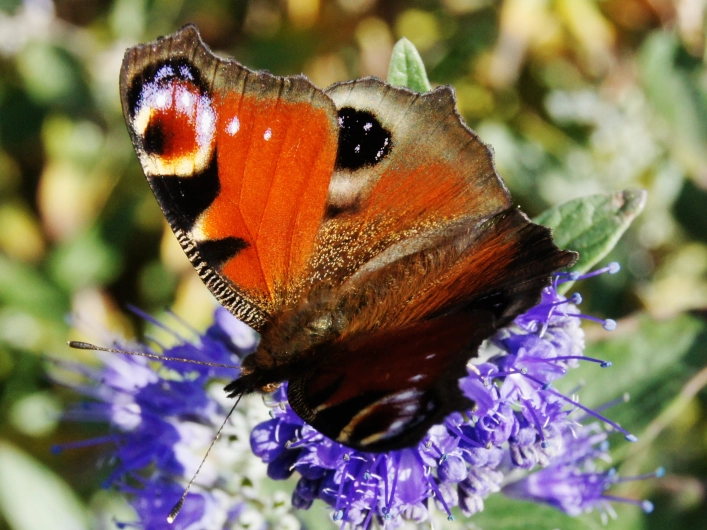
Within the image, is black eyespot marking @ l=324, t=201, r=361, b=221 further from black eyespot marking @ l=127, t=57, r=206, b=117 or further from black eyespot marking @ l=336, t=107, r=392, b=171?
black eyespot marking @ l=127, t=57, r=206, b=117

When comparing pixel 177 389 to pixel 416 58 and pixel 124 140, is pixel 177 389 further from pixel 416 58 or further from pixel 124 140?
pixel 124 140

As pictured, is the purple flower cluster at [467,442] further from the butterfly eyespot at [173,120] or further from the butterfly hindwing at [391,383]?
the butterfly eyespot at [173,120]

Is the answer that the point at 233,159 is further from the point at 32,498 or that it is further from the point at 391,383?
the point at 32,498

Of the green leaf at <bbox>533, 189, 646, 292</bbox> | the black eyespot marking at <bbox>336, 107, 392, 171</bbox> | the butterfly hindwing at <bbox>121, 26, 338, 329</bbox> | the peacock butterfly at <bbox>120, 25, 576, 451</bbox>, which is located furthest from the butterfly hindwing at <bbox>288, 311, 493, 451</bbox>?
the green leaf at <bbox>533, 189, 646, 292</bbox>

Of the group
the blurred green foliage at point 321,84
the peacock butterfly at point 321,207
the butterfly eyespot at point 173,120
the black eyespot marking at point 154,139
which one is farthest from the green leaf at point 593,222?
the blurred green foliage at point 321,84

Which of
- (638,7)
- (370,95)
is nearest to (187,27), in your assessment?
(370,95)
